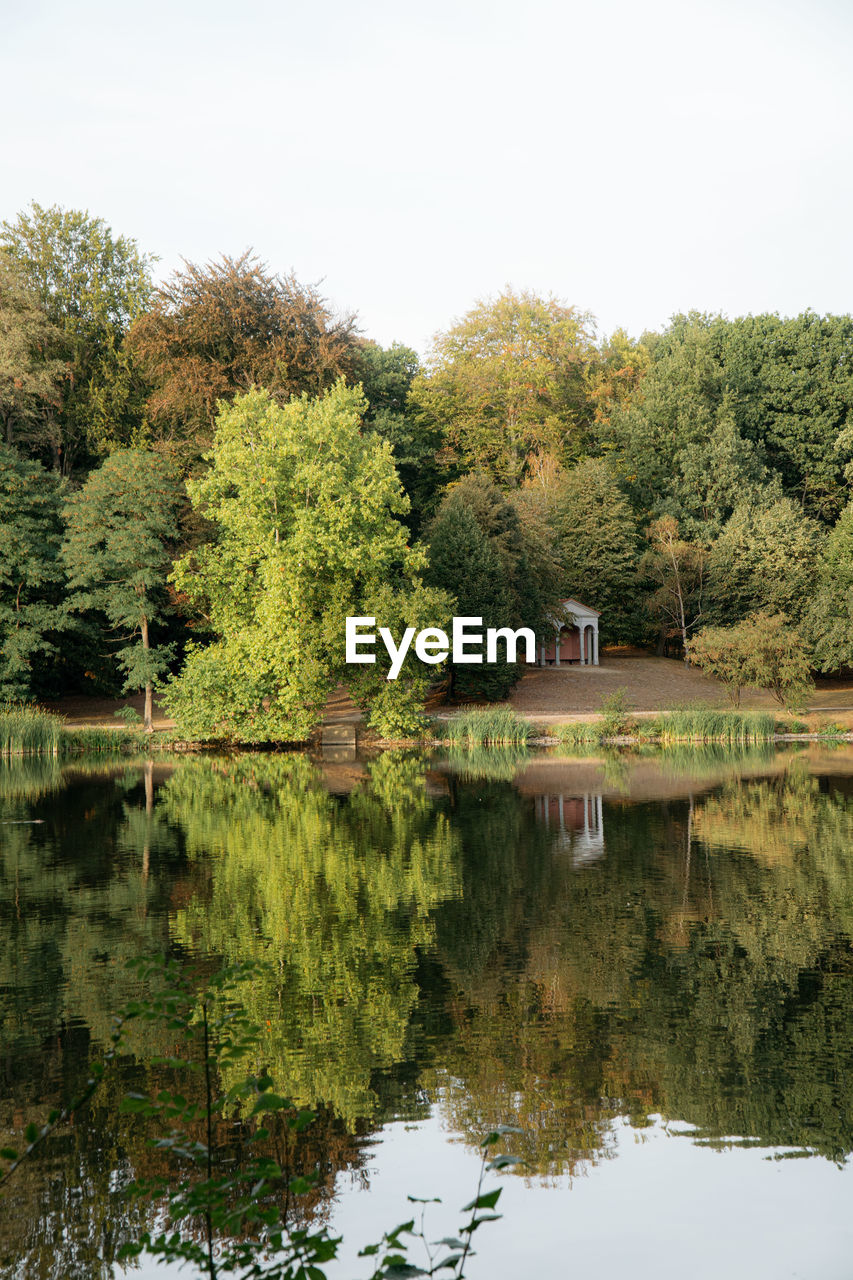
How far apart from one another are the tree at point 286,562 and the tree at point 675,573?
52.1 ft

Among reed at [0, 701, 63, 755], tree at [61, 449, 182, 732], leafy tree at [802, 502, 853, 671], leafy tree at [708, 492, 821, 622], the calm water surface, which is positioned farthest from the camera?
leafy tree at [708, 492, 821, 622]

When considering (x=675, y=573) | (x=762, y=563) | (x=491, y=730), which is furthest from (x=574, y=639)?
(x=491, y=730)

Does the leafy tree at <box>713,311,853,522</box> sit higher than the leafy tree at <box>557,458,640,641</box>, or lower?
higher

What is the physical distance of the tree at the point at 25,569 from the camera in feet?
99.4

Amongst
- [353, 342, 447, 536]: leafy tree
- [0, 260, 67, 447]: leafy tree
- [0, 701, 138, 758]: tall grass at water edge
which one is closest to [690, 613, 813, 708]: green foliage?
[353, 342, 447, 536]: leafy tree

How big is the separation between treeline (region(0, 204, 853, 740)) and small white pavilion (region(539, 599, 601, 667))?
1.40 metres

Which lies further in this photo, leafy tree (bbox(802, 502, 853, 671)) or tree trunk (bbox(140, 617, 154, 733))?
leafy tree (bbox(802, 502, 853, 671))

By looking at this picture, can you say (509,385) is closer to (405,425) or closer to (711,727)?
(405,425)

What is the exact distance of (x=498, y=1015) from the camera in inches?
282

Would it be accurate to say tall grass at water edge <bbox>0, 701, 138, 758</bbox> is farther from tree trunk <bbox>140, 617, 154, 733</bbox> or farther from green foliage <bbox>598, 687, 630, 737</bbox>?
green foliage <bbox>598, 687, 630, 737</bbox>

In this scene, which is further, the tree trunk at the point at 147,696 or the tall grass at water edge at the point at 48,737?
the tree trunk at the point at 147,696

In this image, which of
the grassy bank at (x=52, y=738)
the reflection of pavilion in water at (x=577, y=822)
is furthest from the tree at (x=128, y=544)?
the reflection of pavilion in water at (x=577, y=822)

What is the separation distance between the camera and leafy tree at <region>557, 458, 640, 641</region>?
1668 inches

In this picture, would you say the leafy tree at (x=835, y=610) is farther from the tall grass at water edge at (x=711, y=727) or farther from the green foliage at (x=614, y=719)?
the green foliage at (x=614, y=719)
